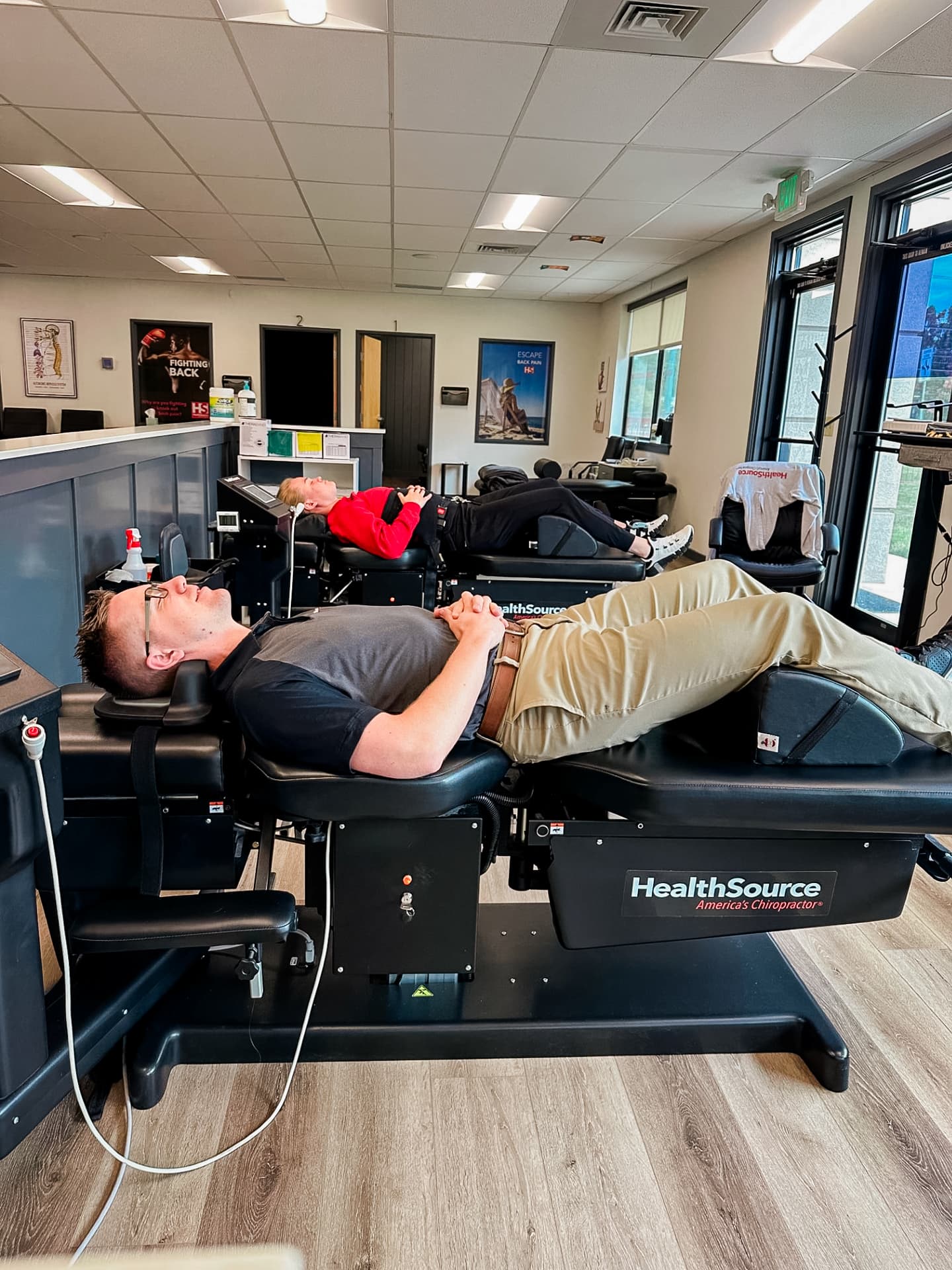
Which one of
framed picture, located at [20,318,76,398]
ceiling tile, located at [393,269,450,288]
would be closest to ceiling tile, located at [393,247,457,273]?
ceiling tile, located at [393,269,450,288]

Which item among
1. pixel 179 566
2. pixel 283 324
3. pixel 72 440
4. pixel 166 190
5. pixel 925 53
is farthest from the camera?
pixel 283 324

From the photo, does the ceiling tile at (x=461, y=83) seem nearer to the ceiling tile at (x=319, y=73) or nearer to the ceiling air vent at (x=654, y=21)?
the ceiling tile at (x=319, y=73)

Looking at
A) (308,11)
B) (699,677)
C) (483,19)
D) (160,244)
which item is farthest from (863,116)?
(160,244)

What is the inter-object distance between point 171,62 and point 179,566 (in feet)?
7.10

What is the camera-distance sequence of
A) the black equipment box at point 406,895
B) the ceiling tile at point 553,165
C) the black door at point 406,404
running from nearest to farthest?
the black equipment box at point 406,895
the ceiling tile at point 553,165
the black door at point 406,404

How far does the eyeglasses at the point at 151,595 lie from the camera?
148 centimetres

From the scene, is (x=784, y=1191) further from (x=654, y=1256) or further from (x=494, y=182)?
(x=494, y=182)

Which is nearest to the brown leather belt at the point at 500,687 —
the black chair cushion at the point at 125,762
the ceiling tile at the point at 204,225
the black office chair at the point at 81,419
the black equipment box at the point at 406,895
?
the black equipment box at the point at 406,895

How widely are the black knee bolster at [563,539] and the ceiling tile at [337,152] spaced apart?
233cm

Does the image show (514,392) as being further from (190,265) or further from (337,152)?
(337,152)

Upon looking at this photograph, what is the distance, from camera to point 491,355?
33.0 ft

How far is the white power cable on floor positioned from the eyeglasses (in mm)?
412

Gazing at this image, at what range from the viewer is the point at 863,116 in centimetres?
380

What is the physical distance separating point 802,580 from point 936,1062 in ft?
10.7
